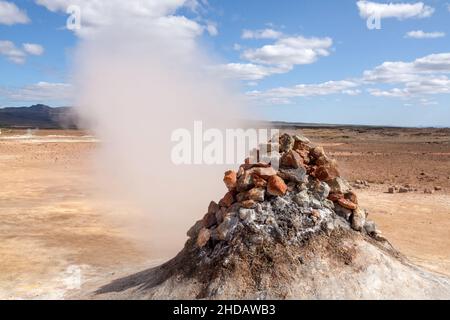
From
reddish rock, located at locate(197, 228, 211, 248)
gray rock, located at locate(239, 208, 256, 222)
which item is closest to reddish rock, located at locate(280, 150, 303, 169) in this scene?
gray rock, located at locate(239, 208, 256, 222)

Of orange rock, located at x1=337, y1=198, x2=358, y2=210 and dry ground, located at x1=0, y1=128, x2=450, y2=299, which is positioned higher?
orange rock, located at x1=337, y1=198, x2=358, y2=210

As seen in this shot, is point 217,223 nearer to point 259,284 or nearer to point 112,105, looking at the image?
point 259,284

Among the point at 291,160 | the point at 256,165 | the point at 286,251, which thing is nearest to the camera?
the point at 286,251

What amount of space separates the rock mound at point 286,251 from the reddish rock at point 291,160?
0.01 m

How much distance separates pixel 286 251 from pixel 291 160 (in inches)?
54.1

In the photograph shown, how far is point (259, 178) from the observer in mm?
6707

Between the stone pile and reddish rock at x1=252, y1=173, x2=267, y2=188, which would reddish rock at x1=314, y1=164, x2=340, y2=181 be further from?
reddish rock at x1=252, y1=173, x2=267, y2=188

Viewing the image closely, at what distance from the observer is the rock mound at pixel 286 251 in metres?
5.84

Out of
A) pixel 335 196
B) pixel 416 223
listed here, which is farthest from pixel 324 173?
pixel 416 223

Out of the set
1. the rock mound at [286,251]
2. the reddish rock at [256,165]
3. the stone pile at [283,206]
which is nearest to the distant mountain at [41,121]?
the reddish rock at [256,165]

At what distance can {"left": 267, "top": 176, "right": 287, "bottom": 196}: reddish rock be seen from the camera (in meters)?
6.53

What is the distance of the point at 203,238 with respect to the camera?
6.52 m

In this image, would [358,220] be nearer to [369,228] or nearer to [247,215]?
[369,228]
